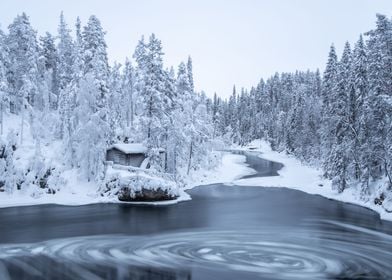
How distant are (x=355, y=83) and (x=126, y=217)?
998 inches

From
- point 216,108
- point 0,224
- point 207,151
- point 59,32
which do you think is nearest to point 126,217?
point 0,224

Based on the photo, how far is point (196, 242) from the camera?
21.6 m

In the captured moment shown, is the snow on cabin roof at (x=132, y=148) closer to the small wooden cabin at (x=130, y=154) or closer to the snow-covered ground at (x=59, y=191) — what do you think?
the small wooden cabin at (x=130, y=154)

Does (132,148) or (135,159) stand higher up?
(132,148)

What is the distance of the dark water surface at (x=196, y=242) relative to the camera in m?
16.3

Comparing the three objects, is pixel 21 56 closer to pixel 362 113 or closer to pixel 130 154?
pixel 130 154

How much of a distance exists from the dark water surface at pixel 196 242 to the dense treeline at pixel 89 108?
8226 mm

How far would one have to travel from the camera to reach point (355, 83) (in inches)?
1524

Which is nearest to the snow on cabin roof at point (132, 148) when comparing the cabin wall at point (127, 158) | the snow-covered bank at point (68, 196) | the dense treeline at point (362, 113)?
the cabin wall at point (127, 158)

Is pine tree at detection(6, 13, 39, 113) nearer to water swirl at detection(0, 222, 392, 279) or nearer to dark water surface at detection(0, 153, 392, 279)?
dark water surface at detection(0, 153, 392, 279)

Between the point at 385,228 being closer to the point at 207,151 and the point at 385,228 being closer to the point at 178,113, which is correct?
the point at 178,113

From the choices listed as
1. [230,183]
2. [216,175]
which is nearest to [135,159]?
[230,183]

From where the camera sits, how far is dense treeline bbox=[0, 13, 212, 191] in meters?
40.2

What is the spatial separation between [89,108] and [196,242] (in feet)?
78.4
